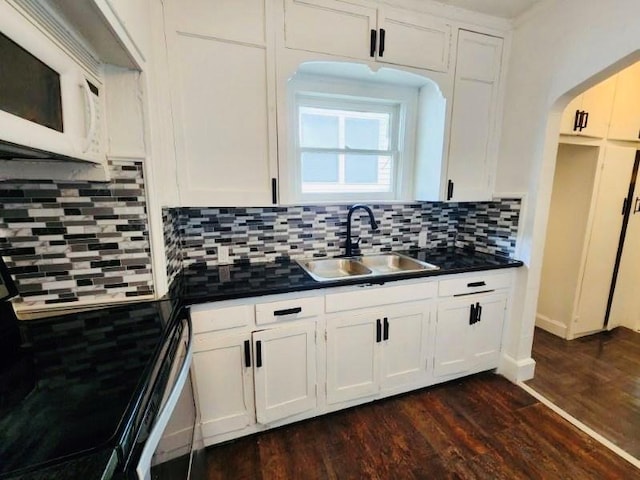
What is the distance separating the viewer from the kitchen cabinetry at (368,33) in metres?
1.57

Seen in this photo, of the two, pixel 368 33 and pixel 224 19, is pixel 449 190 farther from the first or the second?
pixel 224 19

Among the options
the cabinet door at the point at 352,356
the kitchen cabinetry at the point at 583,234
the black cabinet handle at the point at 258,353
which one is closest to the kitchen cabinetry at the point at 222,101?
the black cabinet handle at the point at 258,353

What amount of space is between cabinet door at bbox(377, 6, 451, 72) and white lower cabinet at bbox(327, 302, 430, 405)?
1556 mm

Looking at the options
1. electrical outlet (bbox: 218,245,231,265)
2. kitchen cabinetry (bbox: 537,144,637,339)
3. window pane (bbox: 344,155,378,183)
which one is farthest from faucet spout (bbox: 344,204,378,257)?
kitchen cabinetry (bbox: 537,144,637,339)

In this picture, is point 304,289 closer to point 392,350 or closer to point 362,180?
point 392,350

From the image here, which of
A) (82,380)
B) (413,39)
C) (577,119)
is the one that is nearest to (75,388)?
(82,380)

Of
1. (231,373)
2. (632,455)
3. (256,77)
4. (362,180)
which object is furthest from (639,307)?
(256,77)

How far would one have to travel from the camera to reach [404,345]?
73.2 inches

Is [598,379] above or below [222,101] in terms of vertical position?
below

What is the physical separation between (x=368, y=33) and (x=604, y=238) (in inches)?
109

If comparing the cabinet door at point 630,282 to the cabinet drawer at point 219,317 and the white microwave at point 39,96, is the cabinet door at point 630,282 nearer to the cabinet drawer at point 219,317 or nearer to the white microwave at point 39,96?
the cabinet drawer at point 219,317

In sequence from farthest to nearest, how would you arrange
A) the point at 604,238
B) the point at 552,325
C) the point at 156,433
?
the point at 552,325 → the point at 604,238 → the point at 156,433

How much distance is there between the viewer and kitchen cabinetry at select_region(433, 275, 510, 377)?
1.93 meters

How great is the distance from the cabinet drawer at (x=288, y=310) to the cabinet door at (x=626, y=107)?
9.45 feet
